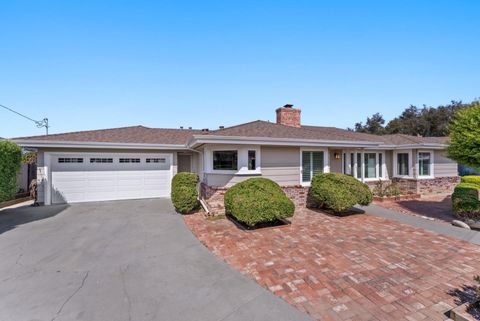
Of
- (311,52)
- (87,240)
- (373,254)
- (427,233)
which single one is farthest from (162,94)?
(427,233)

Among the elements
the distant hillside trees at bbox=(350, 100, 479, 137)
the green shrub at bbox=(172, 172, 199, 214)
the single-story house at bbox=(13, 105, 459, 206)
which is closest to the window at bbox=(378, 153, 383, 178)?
the single-story house at bbox=(13, 105, 459, 206)

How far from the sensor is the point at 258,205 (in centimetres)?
666

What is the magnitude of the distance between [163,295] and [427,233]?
7.24 meters

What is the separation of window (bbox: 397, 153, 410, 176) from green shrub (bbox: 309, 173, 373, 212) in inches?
265

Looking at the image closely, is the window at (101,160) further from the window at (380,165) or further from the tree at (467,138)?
the window at (380,165)

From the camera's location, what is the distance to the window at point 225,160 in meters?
8.99

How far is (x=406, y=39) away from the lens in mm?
9352

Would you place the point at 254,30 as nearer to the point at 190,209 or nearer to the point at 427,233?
the point at 190,209

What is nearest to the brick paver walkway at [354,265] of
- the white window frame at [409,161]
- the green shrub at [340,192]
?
the green shrub at [340,192]

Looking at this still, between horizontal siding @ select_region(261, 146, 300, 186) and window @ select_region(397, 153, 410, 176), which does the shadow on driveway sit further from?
window @ select_region(397, 153, 410, 176)

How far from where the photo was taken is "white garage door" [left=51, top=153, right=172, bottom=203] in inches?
Result: 421

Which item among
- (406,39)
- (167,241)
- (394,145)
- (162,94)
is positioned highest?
(406,39)

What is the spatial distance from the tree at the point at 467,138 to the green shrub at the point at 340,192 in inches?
125

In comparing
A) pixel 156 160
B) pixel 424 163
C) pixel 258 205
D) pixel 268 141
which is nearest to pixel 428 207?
pixel 424 163
